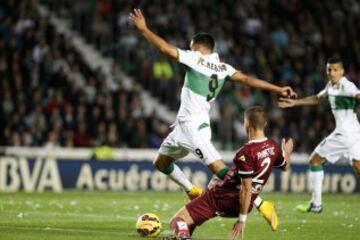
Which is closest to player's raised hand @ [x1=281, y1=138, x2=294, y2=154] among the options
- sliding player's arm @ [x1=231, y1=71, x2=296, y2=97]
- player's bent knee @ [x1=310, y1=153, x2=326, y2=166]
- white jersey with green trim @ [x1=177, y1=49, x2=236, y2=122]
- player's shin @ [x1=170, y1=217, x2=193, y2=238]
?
player's shin @ [x1=170, y1=217, x2=193, y2=238]

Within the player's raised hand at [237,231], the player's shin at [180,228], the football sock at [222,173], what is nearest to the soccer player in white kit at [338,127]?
the football sock at [222,173]

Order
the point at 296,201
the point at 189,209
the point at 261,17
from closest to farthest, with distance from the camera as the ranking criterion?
the point at 189,209, the point at 296,201, the point at 261,17

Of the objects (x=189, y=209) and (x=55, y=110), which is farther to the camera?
(x=55, y=110)

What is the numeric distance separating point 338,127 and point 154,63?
12259 mm

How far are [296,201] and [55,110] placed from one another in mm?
7337

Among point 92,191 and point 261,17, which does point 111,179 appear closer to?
point 92,191

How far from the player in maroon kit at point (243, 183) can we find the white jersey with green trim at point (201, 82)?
2.68m

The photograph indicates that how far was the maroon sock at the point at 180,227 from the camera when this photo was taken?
38.8ft

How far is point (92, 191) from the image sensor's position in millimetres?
24656

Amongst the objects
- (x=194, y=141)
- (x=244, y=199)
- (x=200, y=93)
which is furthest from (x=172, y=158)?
(x=244, y=199)

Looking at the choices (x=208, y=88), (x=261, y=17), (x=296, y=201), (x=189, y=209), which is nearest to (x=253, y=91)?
(x=261, y=17)

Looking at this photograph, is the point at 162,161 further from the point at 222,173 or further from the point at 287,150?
the point at 287,150

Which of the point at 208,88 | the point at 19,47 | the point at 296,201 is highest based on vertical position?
the point at 19,47

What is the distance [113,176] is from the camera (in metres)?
25.2
